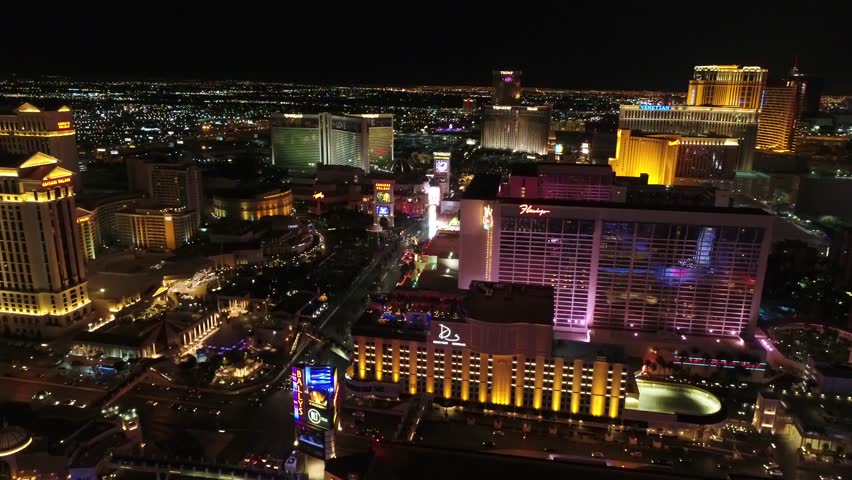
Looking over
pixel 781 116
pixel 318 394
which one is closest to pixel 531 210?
pixel 318 394

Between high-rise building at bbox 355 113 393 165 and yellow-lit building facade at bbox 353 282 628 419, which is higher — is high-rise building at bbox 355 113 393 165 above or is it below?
above

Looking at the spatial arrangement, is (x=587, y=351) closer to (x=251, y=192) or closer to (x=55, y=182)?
(x=55, y=182)

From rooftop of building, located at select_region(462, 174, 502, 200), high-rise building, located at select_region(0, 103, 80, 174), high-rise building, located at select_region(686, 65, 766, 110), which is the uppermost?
high-rise building, located at select_region(686, 65, 766, 110)

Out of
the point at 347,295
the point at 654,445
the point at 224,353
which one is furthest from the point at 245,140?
the point at 654,445

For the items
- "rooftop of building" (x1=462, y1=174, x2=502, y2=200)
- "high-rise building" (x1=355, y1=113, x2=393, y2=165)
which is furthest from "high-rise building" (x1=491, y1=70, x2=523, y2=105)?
"rooftop of building" (x1=462, y1=174, x2=502, y2=200)

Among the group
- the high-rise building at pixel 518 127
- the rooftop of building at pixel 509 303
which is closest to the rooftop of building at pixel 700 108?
the high-rise building at pixel 518 127

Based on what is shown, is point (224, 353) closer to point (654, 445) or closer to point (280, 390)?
point (280, 390)

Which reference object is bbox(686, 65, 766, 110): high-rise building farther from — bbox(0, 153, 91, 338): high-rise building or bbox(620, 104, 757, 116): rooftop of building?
bbox(0, 153, 91, 338): high-rise building
